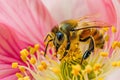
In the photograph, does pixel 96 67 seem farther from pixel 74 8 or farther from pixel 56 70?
pixel 74 8

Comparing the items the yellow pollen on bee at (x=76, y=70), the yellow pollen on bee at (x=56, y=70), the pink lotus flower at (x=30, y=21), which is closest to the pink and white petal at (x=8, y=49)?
the pink lotus flower at (x=30, y=21)

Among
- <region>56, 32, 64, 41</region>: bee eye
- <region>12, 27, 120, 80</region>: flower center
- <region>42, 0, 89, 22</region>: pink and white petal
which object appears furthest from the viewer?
<region>42, 0, 89, 22</region>: pink and white petal

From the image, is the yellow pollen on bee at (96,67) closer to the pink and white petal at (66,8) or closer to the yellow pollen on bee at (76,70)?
the yellow pollen on bee at (76,70)

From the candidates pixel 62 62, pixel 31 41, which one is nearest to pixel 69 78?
pixel 62 62

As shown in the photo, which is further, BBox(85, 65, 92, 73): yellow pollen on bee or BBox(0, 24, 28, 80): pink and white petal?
BBox(0, 24, 28, 80): pink and white petal

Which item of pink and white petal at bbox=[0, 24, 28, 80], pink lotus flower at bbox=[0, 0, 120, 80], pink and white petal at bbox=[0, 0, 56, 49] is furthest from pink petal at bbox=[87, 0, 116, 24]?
pink and white petal at bbox=[0, 24, 28, 80]

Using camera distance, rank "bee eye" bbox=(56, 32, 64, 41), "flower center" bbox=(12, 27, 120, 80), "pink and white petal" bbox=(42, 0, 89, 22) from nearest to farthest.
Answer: "bee eye" bbox=(56, 32, 64, 41)
"flower center" bbox=(12, 27, 120, 80)
"pink and white petal" bbox=(42, 0, 89, 22)

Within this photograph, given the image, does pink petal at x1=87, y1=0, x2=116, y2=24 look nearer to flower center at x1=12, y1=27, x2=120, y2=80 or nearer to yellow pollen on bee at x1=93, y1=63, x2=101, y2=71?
flower center at x1=12, y1=27, x2=120, y2=80

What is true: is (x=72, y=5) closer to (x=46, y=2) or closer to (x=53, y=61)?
(x=46, y=2)
